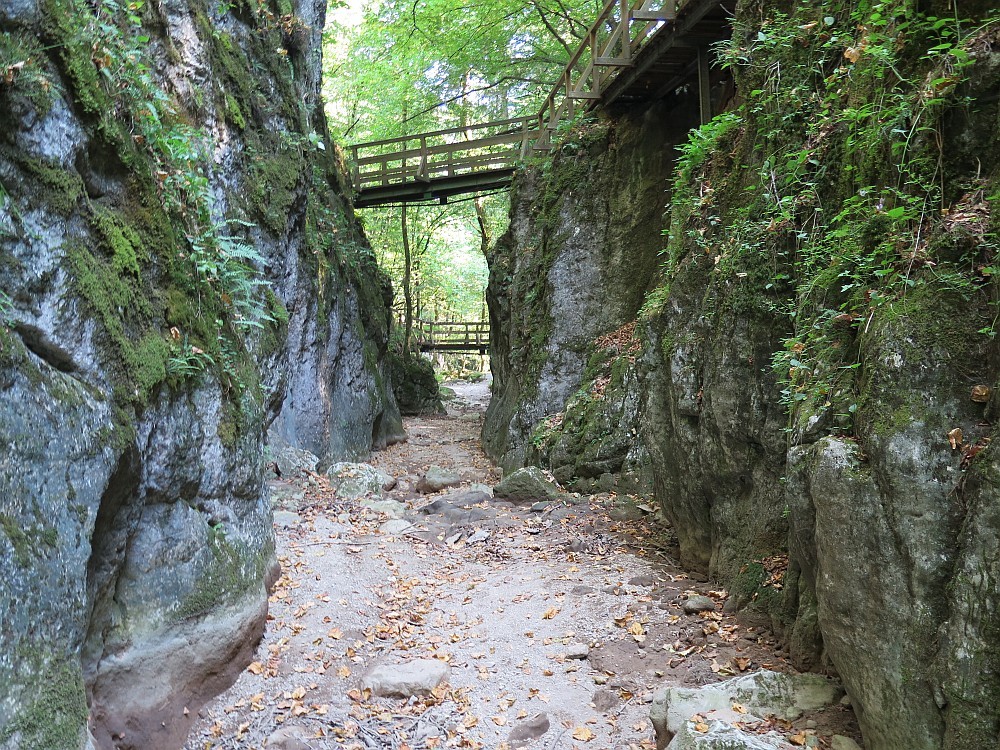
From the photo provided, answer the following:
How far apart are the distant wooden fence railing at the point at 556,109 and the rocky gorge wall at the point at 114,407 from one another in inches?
259

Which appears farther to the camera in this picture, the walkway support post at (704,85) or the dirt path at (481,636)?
the walkway support post at (704,85)

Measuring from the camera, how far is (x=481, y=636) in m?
5.65

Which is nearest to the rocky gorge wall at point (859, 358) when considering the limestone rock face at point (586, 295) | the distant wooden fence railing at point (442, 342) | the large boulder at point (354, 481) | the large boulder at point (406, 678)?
the large boulder at point (406, 678)

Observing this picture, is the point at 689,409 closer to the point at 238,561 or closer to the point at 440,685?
Answer: the point at 440,685

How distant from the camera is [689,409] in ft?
20.6

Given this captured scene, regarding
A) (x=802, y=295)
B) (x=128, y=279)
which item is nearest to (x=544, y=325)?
(x=802, y=295)

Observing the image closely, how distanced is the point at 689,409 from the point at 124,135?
5.35 meters

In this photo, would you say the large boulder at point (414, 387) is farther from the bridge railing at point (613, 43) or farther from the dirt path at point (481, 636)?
the dirt path at point (481, 636)

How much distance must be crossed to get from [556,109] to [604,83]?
261 centimetres

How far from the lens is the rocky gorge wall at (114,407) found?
125 inches

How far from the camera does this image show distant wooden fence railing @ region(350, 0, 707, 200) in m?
10.2

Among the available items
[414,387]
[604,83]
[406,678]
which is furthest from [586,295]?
[414,387]

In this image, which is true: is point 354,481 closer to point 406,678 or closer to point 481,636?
point 481,636

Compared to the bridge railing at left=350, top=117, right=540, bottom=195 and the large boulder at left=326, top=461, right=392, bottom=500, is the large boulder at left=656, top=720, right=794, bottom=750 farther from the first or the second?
the bridge railing at left=350, top=117, right=540, bottom=195
